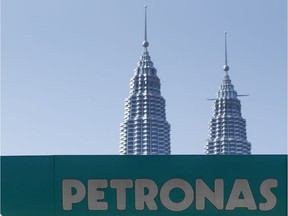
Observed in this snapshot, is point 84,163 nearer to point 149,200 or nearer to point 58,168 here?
point 58,168

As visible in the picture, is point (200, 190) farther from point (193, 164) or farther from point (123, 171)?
point (123, 171)

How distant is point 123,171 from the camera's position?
41.6ft

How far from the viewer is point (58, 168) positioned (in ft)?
41.9

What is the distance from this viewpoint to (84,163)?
1271cm

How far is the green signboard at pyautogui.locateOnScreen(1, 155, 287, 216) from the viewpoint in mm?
12523

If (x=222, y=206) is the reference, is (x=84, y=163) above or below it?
above

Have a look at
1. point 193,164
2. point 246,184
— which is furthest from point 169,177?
point 246,184

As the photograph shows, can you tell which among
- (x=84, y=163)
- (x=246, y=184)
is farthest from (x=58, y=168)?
(x=246, y=184)

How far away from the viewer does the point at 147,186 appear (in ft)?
41.3

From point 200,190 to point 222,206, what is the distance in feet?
1.54

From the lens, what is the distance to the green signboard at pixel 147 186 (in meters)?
12.5

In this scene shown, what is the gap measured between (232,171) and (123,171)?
1.91 meters

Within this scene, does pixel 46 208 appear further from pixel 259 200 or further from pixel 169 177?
pixel 259 200

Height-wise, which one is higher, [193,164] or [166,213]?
[193,164]
